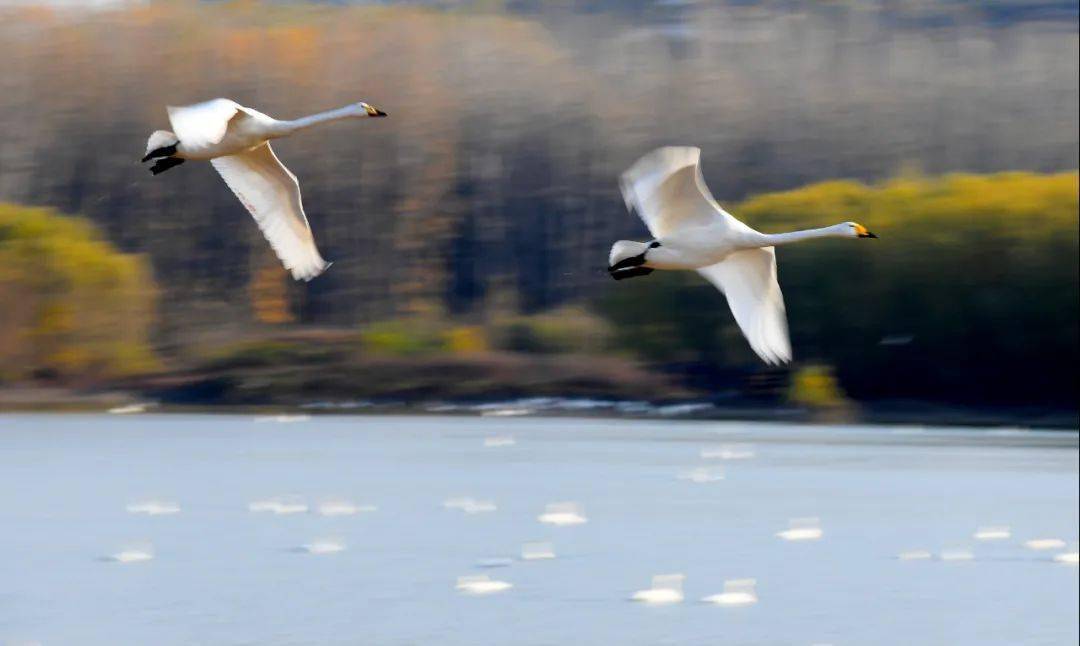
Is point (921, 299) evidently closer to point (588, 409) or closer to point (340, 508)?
point (588, 409)

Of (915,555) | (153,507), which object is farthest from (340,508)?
(915,555)

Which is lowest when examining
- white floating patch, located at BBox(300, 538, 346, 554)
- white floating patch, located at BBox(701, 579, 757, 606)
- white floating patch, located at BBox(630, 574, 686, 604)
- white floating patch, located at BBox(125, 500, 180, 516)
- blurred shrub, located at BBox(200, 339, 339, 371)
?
white floating patch, located at BBox(701, 579, 757, 606)

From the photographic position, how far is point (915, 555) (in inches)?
818

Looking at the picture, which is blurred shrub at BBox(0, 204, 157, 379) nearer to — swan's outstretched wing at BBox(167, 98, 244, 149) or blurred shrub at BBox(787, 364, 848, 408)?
blurred shrub at BBox(787, 364, 848, 408)

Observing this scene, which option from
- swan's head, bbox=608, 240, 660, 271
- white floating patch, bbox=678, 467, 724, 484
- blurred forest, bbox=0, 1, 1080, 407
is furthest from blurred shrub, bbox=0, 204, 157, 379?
swan's head, bbox=608, 240, 660, 271

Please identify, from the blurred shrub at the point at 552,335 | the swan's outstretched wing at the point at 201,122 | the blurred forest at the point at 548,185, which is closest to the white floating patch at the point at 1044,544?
the swan's outstretched wing at the point at 201,122

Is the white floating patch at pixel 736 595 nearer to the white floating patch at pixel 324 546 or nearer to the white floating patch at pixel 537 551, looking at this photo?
the white floating patch at pixel 537 551

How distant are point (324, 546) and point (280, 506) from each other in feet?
10.1

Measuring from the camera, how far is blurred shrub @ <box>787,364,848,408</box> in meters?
41.4

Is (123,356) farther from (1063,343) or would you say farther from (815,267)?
(1063,343)

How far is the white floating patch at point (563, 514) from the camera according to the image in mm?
21953

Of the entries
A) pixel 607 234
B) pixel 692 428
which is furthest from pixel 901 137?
pixel 692 428

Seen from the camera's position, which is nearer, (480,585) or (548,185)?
(480,585)

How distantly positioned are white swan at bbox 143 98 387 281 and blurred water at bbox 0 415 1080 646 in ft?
10.9
